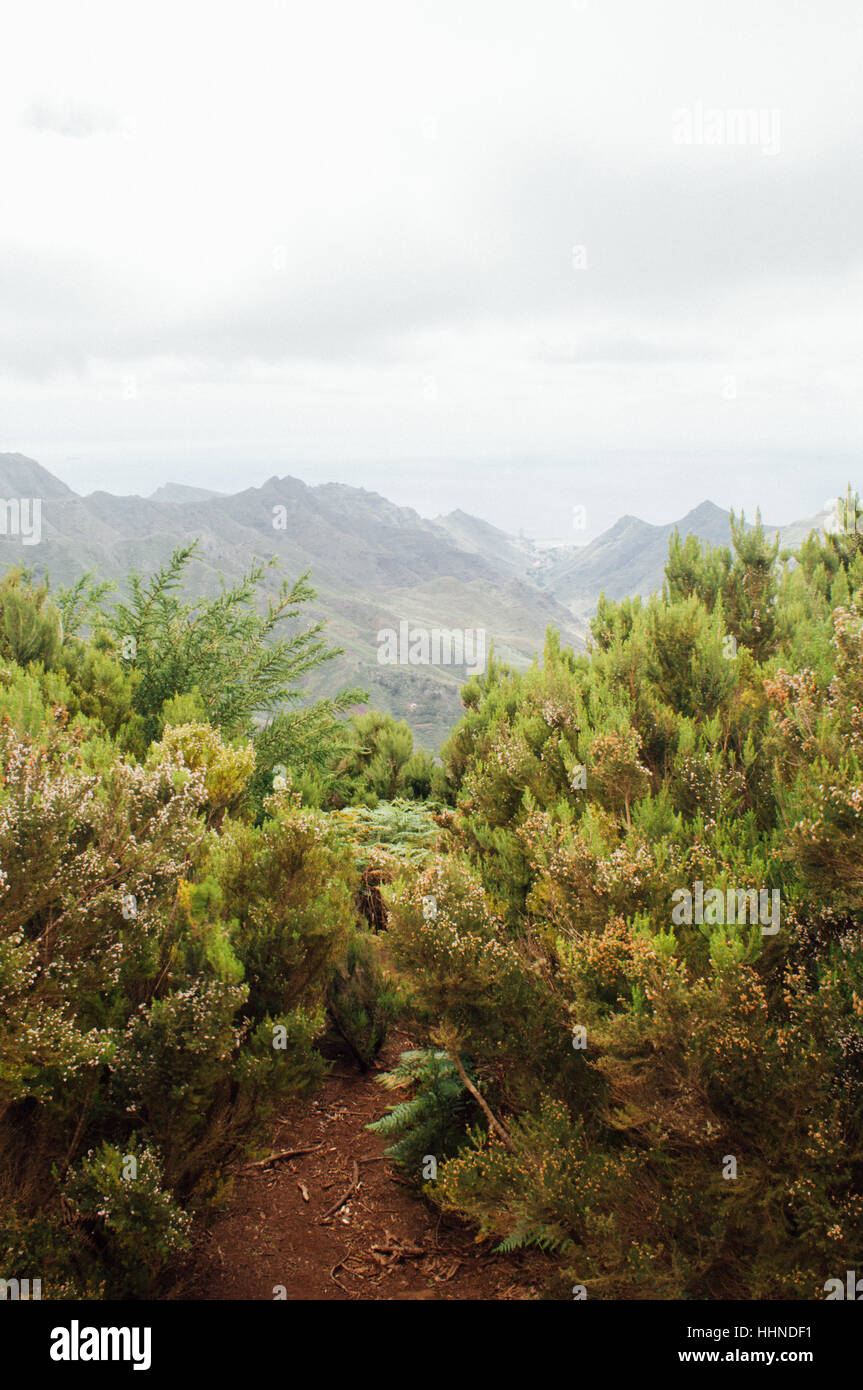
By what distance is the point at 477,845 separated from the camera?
576 centimetres

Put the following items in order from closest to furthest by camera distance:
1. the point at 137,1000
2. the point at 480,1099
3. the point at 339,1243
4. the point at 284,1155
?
the point at 137,1000
the point at 480,1099
the point at 339,1243
the point at 284,1155

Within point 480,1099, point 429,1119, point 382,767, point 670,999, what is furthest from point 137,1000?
point 382,767

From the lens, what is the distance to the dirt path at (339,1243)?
3.61 metres

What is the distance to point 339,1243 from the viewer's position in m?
3.96

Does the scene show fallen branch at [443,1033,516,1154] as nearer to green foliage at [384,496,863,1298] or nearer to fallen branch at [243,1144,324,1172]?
green foliage at [384,496,863,1298]

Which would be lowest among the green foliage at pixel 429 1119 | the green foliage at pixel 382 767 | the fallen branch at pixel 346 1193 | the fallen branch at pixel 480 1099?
the fallen branch at pixel 346 1193

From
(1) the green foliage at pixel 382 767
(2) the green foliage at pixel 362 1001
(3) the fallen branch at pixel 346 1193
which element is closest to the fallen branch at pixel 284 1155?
(3) the fallen branch at pixel 346 1193

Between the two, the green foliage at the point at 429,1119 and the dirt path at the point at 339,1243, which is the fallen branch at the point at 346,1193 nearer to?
the dirt path at the point at 339,1243

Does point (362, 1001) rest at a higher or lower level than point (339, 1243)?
higher

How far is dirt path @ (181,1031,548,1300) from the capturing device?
3.61 m

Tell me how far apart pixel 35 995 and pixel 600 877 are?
2.25m

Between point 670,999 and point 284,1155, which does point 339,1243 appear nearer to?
point 284,1155
